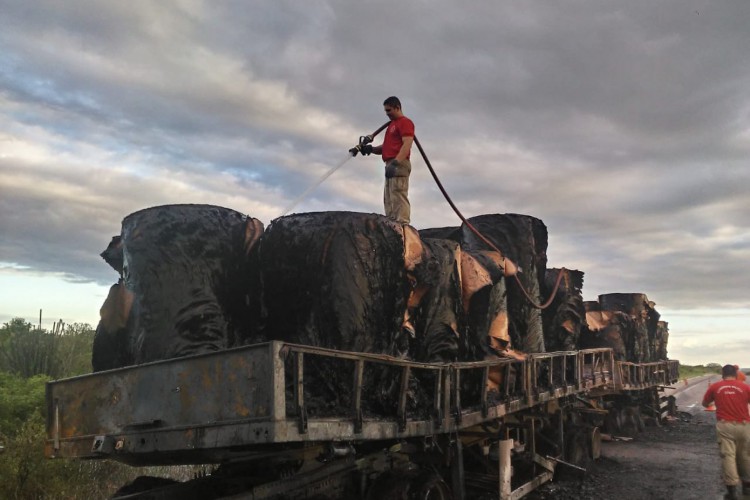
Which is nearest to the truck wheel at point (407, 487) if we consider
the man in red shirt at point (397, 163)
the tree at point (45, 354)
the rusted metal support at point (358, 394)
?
the rusted metal support at point (358, 394)

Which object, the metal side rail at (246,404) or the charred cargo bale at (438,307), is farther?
the charred cargo bale at (438,307)

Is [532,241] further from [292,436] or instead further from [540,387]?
[292,436]

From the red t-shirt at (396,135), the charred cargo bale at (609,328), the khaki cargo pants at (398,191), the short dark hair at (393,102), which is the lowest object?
the charred cargo bale at (609,328)

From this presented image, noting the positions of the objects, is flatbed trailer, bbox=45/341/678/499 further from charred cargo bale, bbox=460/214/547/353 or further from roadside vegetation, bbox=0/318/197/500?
roadside vegetation, bbox=0/318/197/500

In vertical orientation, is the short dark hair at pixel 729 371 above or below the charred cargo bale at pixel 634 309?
below

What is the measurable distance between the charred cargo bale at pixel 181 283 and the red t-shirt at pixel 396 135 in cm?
260

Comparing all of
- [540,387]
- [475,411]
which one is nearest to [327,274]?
[475,411]

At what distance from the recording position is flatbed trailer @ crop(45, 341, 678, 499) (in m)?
3.53

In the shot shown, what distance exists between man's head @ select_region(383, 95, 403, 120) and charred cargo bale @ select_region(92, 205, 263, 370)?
9.26 feet

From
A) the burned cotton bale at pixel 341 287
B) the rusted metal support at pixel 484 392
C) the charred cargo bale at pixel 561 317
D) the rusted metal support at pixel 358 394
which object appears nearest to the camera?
the rusted metal support at pixel 358 394

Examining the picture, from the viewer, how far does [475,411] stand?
19.4 feet

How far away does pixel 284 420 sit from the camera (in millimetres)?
3414

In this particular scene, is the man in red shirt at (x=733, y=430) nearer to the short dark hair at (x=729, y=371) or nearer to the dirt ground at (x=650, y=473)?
the short dark hair at (x=729, y=371)

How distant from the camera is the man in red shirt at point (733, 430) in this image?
8055 mm
